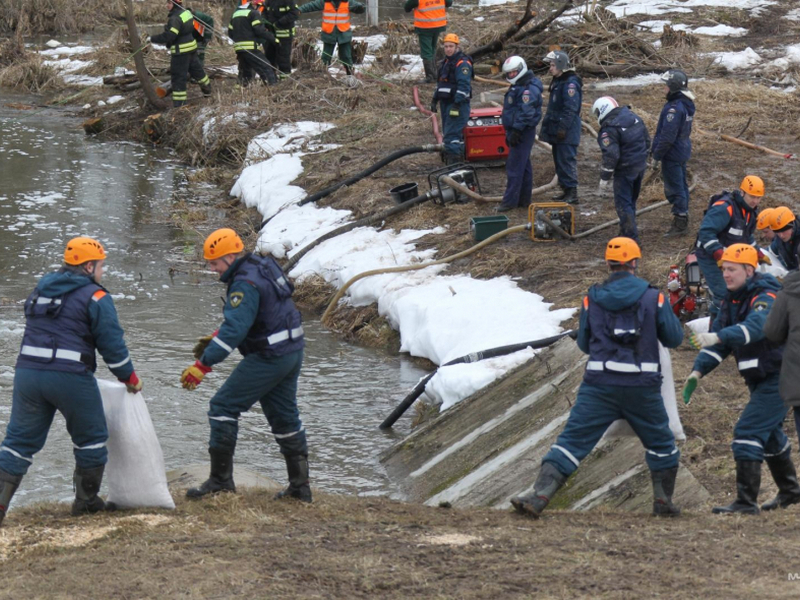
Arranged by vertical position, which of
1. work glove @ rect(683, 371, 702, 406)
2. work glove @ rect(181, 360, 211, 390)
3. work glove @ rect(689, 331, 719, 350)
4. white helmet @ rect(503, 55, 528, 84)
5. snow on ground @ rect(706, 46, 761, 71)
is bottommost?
snow on ground @ rect(706, 46, 761, 71)

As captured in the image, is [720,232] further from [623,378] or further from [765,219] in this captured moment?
[623,378]

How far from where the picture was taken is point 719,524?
581cm

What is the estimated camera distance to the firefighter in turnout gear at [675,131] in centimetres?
1106

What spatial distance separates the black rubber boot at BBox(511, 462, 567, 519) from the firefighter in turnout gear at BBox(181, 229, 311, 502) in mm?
1548

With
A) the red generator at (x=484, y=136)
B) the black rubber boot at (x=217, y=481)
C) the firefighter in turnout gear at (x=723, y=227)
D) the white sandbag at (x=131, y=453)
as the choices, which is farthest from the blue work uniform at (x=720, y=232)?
the red generator at (x=484, y=136)

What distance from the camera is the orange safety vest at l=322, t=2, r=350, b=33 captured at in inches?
776

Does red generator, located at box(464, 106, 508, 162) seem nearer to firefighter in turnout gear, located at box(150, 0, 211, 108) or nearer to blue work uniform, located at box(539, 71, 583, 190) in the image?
blue work uniform, located at box(539, 71, 583, 190)

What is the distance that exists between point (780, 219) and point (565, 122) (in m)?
4.41

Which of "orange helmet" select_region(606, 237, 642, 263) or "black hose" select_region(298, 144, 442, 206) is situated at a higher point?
"orange helmet" select_region(606, 237, 642, 263)

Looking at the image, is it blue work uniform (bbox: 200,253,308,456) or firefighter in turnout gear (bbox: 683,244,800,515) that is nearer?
firefighter in turnout gear (bbox: 683,244,800,515)

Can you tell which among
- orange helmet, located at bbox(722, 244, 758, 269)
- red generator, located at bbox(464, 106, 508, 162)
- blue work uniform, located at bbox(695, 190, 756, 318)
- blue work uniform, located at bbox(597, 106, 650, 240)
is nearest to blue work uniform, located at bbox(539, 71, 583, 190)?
blue work uniform, located at bbox(597, 106, 650, 240)

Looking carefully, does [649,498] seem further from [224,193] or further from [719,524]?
[224,193]

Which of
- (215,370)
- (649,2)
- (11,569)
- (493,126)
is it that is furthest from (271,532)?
(649,2)

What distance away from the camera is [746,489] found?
6.15 m
